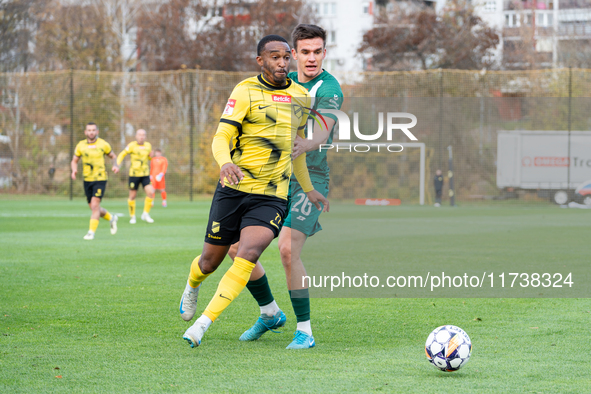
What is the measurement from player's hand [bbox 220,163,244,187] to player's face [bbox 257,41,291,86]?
701mm

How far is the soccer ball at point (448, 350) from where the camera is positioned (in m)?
4.20

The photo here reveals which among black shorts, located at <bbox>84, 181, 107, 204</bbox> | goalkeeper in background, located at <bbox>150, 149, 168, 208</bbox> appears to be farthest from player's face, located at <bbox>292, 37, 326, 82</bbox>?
goalkeeper in background, located at <bbox>150, 149, 168, 208</bbox>

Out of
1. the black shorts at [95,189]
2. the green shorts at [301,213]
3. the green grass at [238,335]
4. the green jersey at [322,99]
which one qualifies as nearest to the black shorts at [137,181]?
the black shorts at [95,189]

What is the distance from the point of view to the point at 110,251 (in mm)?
11273

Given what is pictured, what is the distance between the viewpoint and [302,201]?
539cm

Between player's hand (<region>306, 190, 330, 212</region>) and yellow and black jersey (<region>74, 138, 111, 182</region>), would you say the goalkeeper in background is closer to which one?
yellow and black jersey (<region>74, 138, 111, 182</region>)

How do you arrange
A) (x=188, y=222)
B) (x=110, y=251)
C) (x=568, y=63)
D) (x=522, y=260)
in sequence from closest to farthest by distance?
(x=522, y=260) → (x=110, y=251) → (x=188, y=222) → (x=568, y=63)

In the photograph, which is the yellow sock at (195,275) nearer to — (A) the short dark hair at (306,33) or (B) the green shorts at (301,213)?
(B) the green shorts at (301,213)

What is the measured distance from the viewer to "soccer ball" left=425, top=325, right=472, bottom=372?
420cm

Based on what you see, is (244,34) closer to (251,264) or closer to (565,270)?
(565,270)

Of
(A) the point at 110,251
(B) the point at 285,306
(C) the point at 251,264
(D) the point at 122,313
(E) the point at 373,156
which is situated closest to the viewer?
(C) the point at 251,264

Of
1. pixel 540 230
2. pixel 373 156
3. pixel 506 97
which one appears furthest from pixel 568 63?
pixel 540 230

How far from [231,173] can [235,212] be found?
40 cm

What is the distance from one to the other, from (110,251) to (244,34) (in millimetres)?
33394
